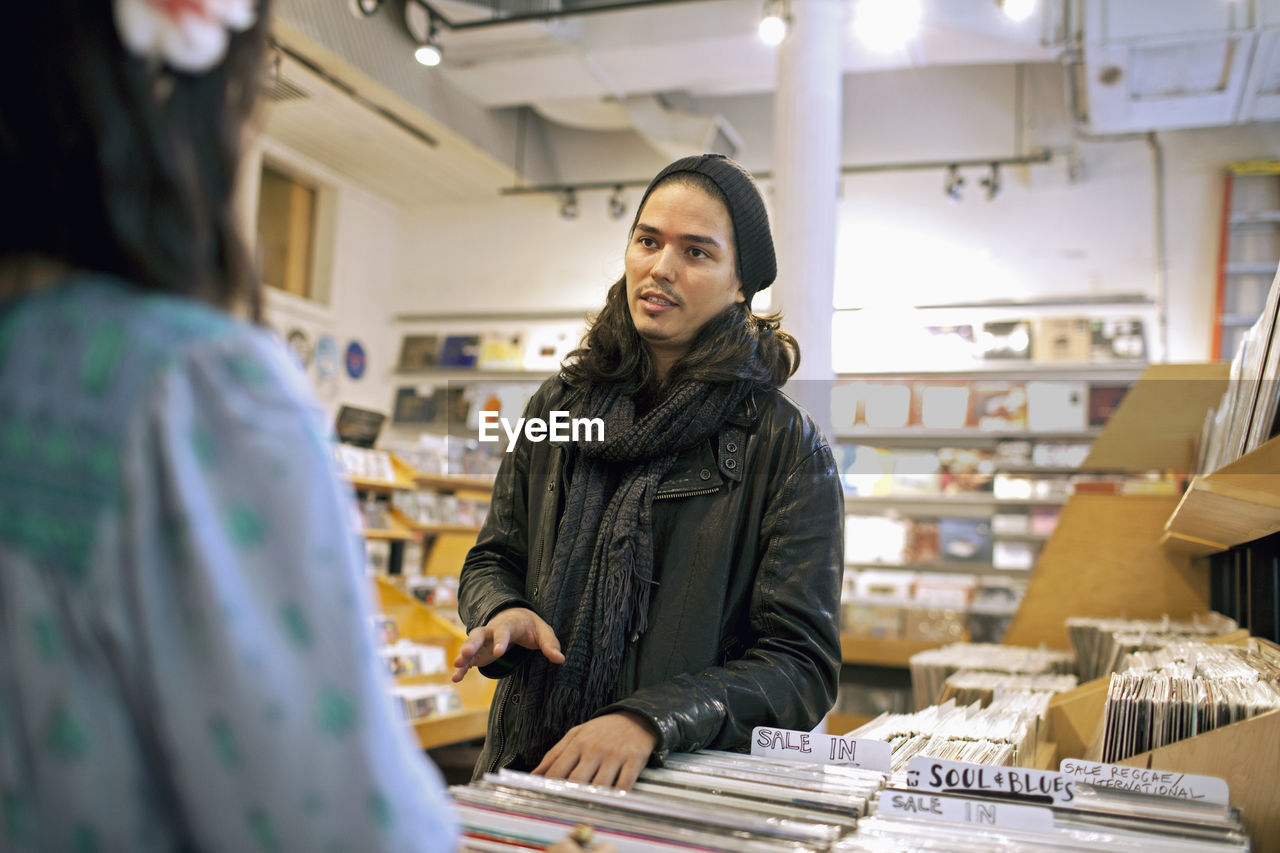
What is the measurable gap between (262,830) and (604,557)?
3.13 ft

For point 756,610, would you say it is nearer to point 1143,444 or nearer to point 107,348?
point 107,348

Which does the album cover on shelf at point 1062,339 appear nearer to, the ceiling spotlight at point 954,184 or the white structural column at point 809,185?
the ceiling spotlight at point 954,184

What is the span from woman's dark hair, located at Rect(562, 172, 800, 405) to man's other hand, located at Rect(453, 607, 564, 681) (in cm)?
43

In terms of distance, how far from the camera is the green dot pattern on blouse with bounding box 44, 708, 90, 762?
47 cm

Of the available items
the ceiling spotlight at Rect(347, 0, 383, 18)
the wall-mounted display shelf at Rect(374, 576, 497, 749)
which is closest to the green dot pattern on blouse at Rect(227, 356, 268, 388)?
the wall-mounted display shelf at Rect(374, 576, 497, 749)

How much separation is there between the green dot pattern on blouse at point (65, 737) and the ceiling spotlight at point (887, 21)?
5.57 m

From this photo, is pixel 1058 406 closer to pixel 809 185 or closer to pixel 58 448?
pixel 809 185

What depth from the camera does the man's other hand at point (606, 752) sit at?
1068 millimetres

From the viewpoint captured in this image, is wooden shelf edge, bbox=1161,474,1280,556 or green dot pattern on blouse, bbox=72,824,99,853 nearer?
green dot pattern on blouse, bbox=72,824,99,853

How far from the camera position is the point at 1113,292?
7.05m

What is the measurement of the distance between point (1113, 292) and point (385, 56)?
532 cm

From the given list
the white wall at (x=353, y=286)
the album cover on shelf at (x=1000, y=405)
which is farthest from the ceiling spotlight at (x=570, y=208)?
the album cover on shelf at (x=1000, y=405)

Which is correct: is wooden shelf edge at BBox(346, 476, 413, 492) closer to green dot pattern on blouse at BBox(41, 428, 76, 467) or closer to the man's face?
the man's face

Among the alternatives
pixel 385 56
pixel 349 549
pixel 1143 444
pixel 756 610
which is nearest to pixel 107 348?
pixel 349 549
